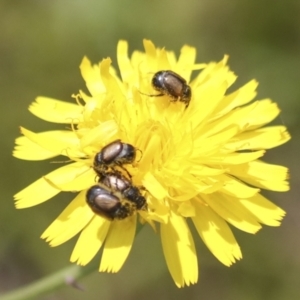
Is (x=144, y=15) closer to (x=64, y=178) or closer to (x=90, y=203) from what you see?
(x=64, y=178)

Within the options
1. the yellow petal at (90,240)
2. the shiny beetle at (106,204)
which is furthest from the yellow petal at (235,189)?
the yellow petal at (90,240)

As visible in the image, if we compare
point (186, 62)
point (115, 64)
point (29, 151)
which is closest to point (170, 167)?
point (29, 151)

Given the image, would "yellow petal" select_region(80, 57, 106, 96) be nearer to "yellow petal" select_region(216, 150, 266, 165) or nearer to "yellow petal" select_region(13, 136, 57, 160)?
"yellow petal" select_region(13, 136, 57, 160)

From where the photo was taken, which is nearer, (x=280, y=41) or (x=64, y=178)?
(x=64, y=178)

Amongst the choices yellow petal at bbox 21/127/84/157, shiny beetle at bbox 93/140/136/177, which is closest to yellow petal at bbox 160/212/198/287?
shiny beetle at bbox 93/140/136/177

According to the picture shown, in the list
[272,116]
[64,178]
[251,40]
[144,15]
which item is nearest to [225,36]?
[251,40]
